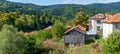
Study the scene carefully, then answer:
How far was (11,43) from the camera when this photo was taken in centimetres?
4628

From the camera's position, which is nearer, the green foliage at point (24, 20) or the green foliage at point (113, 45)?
the green foliage at point (113, 45)

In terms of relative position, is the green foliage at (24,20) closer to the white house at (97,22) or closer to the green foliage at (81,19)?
the green foliage at (81,19)

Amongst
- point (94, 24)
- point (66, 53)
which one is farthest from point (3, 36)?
point (94, 24)

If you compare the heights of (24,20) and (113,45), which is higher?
(113,45)

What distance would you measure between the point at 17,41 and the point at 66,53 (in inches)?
308

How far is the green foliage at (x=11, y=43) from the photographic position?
148 ft

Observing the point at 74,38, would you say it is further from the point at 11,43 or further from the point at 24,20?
the point at 24,20

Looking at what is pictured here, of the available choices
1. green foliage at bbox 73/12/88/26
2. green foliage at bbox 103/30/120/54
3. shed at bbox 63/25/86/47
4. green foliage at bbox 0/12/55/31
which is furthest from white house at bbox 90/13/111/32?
green foliage at bbox 103/30/120/54

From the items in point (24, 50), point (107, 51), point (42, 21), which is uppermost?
point (107, 51)

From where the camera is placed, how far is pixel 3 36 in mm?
47094

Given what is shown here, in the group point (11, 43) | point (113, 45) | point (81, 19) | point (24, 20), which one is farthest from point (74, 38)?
point (24, 20)

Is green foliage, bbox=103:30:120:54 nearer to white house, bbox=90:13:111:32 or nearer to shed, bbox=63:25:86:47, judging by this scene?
shed, bbox=63:25:86:47

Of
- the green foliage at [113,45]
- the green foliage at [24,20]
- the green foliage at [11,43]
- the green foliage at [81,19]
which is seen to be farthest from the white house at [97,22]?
the green foliage at [113,45]

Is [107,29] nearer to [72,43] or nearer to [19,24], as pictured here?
[72,43]
